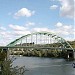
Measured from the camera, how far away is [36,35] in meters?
100

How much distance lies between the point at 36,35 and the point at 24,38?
472cm

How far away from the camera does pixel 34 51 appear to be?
415 feet

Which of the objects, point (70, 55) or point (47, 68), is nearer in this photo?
point (47, 68)

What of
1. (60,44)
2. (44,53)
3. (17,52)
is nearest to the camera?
(60,44)

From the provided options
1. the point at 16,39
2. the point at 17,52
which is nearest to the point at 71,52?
the point at 16,39

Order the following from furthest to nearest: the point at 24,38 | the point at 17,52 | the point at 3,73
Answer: the point at 17,52 → the point at 24,38 → the point at 3,73

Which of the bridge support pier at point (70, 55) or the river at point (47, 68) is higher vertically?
the bridge support pier at point (70, 55)

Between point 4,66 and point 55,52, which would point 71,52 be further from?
point 4,66

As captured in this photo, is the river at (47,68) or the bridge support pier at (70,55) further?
the bridge support pier at (70,55)

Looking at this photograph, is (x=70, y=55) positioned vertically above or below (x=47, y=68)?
above

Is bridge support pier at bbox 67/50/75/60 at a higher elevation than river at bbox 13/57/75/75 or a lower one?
higher

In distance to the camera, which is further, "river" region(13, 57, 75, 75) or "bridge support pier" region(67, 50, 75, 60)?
"bridge support pier" region(67, 50, 75, 60)

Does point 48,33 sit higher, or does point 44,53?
point 48,33

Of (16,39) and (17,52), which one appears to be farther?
(17,52)
